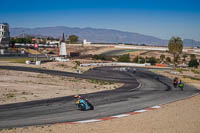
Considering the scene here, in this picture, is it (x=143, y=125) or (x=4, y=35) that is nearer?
(x=143, y=125)

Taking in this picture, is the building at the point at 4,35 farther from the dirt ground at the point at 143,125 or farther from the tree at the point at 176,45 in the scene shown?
the dirt ground at the point at 143,125

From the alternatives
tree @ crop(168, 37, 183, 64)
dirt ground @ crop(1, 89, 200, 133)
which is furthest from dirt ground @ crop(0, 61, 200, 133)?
tree @ crop(168, 37, 183, 64)

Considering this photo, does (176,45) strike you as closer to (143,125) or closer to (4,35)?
(4,35)

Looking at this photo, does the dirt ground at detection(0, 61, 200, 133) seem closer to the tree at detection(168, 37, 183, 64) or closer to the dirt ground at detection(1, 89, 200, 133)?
the dirt ground at detection(1, 89, 200, 133)

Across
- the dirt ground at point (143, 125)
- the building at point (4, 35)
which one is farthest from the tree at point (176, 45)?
the dirt ground at point (143, 125)

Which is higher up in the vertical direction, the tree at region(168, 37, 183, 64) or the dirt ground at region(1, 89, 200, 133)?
the tree at region(168, 37, 183, 64)

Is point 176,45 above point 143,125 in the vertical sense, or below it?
above

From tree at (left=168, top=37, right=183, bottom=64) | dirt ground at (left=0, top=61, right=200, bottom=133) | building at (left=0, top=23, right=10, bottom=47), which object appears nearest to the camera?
dirt ground at (left=0, top=61, right=200, bottom=133)

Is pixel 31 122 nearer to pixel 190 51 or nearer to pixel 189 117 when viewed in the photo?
pixel 189 117

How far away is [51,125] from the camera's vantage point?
51.6 ft

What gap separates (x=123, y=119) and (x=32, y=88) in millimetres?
14787

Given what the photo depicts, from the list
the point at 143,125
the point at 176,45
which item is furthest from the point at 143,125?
the point at 176,45

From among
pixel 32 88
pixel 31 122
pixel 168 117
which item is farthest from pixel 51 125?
pixel 32 88

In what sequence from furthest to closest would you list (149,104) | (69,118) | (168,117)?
(149,104)
(168,117)
(69,118)
